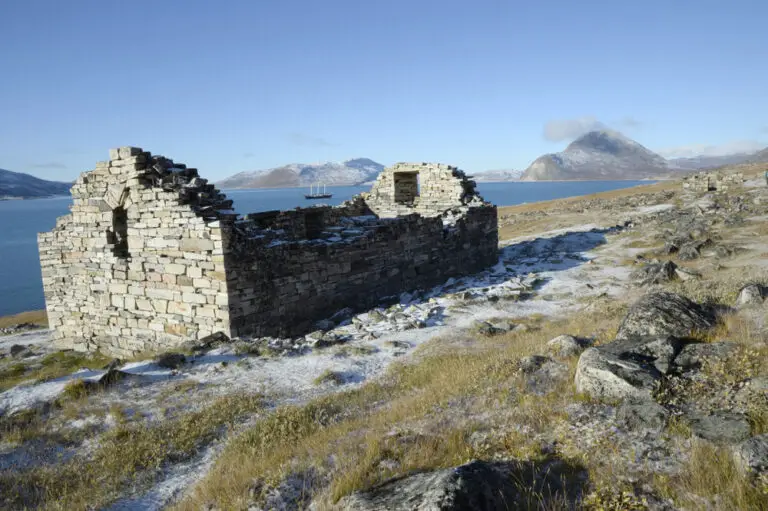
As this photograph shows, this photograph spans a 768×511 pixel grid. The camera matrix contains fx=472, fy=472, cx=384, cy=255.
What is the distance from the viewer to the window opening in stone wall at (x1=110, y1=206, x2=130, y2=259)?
482 inches

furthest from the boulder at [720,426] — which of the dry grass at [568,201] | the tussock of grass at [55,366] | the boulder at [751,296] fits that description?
the dry grass at [568,201]

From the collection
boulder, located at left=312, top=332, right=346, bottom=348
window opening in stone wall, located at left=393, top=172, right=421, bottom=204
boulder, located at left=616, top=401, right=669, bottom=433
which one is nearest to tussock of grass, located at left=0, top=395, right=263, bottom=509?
boulder, located at left=312, top=332, right=346, bottom=348

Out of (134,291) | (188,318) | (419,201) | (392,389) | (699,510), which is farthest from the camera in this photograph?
(419,201)

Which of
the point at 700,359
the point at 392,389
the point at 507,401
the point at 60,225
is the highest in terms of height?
the point at 60,225

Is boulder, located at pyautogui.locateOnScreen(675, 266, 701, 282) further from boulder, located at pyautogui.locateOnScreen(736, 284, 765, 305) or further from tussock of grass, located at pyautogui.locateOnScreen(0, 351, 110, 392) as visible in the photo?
tussock of grass, located at pyautogui.locateOnScreen(0, 351, 110, 392)

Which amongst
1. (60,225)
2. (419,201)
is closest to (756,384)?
(60,225)

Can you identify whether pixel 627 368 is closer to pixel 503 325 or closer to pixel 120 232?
pixel 503 325

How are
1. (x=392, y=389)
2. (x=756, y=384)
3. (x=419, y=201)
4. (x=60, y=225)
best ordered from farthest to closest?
(x=419, y=201) → (x=60, y=225) → (x=392, y=389) → (x=756, y=384)

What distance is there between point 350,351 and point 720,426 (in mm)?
6720

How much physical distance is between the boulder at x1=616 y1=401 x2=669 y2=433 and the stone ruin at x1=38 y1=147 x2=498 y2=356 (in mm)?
8274

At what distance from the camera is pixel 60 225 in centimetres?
1333

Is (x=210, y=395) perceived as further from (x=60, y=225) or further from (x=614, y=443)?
(x=60, y=225)

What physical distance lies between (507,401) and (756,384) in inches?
97.7

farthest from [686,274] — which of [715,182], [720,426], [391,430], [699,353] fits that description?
[715,182]
